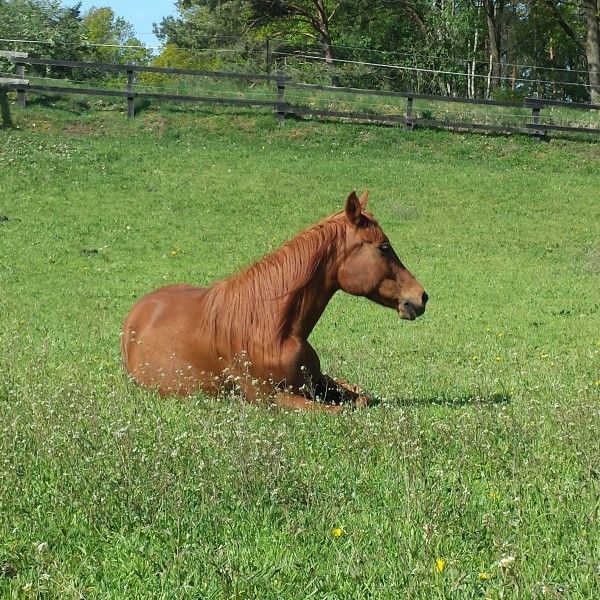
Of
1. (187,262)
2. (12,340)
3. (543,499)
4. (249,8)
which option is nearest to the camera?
(543,499)

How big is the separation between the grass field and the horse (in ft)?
1.31

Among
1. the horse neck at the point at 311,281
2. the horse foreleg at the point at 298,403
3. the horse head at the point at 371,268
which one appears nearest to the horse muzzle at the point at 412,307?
the horse head at the point at 371,268

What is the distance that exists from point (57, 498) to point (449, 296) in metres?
11.2

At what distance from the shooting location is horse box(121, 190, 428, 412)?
22.3 ft

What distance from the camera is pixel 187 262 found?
16969mm

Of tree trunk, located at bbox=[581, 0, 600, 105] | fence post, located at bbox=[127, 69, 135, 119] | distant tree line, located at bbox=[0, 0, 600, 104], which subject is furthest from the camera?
distant tree line, located at bbox=[0, 0, 600, 104]

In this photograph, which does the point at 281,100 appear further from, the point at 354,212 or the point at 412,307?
the point at 412,307

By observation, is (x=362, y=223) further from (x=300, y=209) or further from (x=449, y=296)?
(x=300, y=209)

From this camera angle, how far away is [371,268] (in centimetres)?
700

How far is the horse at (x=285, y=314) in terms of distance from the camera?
22.3 ft

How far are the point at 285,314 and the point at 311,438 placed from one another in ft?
5.66

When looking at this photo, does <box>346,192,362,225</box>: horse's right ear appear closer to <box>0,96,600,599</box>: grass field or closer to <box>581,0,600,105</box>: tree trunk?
<box>0,96,600,599</box>: grass field

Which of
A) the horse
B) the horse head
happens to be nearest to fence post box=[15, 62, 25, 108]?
the horse

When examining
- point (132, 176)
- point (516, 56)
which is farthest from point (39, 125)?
point (516, 56)
